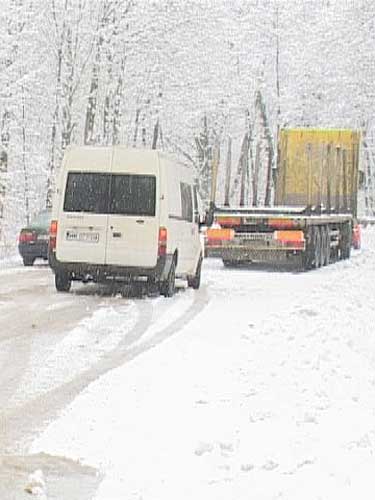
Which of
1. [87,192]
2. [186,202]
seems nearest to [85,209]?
[87,192]

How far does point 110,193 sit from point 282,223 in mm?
8461

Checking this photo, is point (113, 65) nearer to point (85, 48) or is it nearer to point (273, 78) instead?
point (85, 48)

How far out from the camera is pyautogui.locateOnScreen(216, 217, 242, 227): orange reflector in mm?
26266

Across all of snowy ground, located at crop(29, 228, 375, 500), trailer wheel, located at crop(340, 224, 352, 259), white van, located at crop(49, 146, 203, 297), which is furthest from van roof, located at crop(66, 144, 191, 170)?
trailer wheel, located at crop(340, 224, 352, 259)

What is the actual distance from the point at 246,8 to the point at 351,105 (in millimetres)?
9094

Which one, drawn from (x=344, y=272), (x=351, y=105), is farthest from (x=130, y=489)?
(x=351, y=105)

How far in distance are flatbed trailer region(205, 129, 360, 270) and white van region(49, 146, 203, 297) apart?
25.3 ft

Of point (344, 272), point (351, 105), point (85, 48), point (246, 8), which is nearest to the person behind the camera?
point (344, 272)

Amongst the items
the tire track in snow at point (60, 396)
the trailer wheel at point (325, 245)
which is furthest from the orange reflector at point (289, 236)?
the tire track in snow at point (60, 396)

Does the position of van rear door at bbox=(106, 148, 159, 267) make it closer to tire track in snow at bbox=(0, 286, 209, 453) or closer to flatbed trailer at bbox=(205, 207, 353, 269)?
tire track in snow at bbox=(0, 286, 209, 453)

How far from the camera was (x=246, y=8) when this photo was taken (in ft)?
175

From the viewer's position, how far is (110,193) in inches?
717

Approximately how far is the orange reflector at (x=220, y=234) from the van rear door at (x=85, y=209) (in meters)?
8.27

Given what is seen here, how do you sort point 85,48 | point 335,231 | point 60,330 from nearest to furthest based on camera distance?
point 60,330
point 335,231
point 85,48
